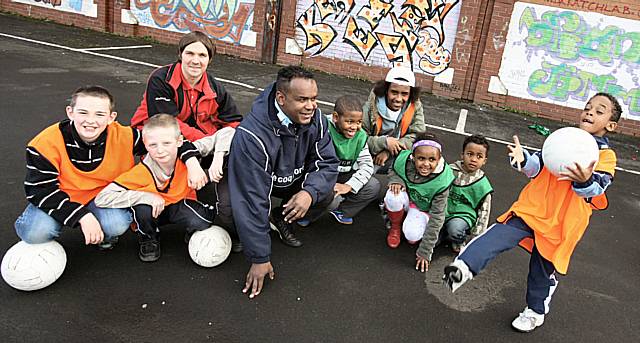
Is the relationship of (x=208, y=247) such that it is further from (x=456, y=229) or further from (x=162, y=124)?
(x=456, y=229)

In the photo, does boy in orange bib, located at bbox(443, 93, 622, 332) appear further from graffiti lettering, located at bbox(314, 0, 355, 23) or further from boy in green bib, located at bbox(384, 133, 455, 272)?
graffiti lettering, located at bbox(314, 0, 355, 23)

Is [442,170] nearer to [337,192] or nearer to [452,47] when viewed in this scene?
[337,192]

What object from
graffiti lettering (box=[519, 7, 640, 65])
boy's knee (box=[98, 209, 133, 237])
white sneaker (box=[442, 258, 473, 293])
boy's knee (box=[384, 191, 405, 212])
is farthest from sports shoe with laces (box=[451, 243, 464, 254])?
graffiti lettering (box=[519, 7, 640, 65])

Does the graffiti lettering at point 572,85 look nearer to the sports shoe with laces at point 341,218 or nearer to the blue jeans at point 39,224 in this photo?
the sports shoe with laces at point 341,218

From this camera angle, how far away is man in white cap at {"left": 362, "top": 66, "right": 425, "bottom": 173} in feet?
15.3

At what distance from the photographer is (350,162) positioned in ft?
14.8

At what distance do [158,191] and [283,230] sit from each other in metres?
1.11

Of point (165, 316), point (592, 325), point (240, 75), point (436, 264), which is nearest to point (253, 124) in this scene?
point (165, 316)

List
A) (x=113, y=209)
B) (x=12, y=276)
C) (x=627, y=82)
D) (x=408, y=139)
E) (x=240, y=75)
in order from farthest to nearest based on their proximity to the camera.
Result: (x=240, y=75) → (x=627, y=82) → (x=408, y=139) → (x=113, y=209) → (x=12, y=276)

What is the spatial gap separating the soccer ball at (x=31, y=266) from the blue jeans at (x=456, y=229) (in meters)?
2.91

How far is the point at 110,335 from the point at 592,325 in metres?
3.16

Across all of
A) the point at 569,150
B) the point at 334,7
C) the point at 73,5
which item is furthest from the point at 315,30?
the point at 569,150

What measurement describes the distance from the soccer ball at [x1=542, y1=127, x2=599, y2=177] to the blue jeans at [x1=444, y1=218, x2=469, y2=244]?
1152mm

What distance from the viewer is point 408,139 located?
4.82m
